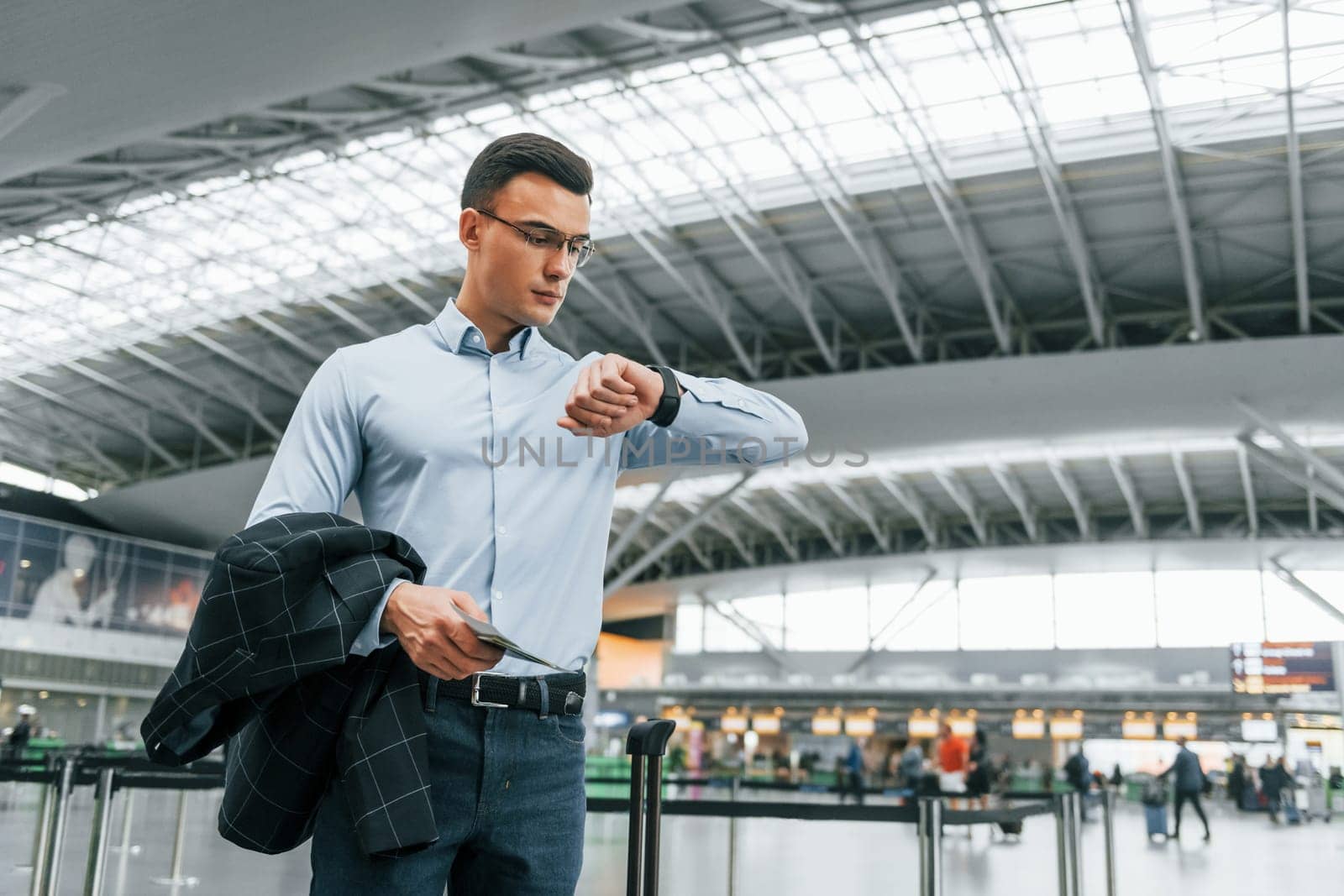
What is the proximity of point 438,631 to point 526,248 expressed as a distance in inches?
28.3

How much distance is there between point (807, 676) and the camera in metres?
49.7

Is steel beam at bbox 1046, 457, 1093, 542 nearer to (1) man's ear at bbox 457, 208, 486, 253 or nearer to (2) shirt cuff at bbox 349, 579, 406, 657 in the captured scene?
(1) man's ear at bbox 457, 208, 486, 253

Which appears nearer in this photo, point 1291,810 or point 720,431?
point 720,431

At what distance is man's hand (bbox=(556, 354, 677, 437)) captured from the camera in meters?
1.69

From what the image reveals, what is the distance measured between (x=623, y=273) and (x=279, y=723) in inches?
1056

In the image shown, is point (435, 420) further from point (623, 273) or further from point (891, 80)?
point (623, 273)

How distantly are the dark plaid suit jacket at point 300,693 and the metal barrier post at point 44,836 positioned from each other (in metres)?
5.67

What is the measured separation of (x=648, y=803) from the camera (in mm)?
2445

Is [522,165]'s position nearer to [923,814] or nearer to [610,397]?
[610,397]

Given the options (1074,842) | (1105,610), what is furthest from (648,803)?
(1105,610)

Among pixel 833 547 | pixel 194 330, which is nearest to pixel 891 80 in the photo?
pixel 194 330

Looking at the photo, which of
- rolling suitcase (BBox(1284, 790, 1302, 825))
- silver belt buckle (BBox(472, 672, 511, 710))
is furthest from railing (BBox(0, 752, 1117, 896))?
rolling suitcase (BBox(1284, 790, 1302, 825))

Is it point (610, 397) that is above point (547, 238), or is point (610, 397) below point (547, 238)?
below
